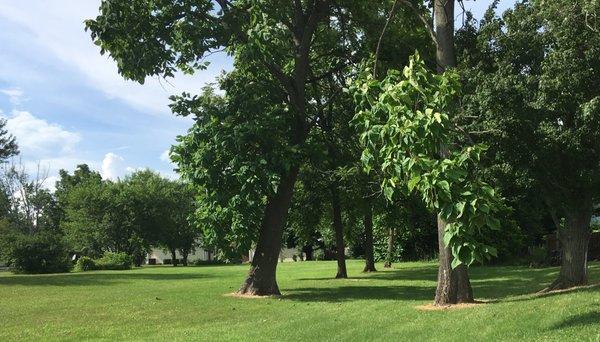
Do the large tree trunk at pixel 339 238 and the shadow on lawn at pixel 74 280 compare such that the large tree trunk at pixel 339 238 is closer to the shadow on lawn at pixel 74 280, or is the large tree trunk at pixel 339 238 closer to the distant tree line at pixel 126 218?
the shadow on lawn at pixel 74 280

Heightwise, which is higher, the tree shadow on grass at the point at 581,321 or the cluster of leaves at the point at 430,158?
the cluster of leaves at the point at 430,158

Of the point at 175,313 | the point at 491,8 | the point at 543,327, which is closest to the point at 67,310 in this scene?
the point at 175,313

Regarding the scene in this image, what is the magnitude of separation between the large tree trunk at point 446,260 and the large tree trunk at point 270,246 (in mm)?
6306

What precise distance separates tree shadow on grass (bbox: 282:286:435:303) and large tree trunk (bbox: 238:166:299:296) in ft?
2.65

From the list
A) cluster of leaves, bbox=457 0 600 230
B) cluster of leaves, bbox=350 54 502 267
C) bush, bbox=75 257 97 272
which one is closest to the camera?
cluster of leaves, bbox=350 54 502 267

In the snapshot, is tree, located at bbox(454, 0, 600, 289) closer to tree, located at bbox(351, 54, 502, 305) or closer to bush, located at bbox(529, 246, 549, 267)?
tree, located at bbox(351, 54, 502, 305)

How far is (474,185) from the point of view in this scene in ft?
20.0

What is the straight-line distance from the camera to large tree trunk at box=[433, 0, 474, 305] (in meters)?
13.6

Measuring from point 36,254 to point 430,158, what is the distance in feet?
133

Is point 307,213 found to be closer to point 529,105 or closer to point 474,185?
point 529,105

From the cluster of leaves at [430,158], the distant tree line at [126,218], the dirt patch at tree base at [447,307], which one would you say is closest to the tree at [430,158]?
the cluster of leaves at [430,158]

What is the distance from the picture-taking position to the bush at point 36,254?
4038cm

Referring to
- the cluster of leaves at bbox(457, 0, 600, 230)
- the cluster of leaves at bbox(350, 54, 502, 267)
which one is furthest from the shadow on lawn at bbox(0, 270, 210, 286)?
the cluster of leaves at bbox(350, 54, 502, 267)

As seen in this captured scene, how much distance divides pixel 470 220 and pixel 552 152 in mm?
9750
